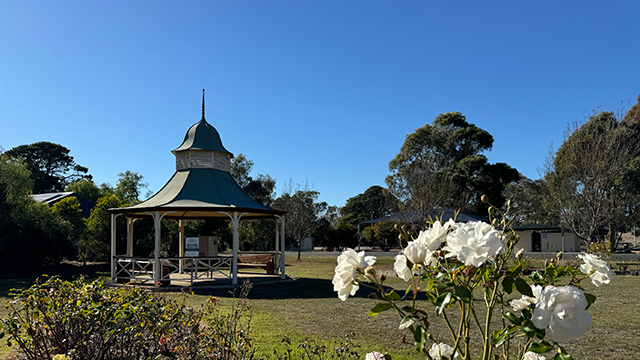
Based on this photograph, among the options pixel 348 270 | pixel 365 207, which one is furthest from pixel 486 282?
pixel 365 207

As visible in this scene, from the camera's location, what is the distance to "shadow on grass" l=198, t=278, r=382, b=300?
11.1 metres

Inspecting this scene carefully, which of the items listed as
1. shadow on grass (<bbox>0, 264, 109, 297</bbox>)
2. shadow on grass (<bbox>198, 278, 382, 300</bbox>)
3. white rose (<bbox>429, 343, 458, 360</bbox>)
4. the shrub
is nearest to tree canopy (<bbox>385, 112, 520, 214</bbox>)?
shadow on grass (<bbox>198, 278, 382, 300</bbox>)

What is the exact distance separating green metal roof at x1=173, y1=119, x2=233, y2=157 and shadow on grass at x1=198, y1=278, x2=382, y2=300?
18.1 ft

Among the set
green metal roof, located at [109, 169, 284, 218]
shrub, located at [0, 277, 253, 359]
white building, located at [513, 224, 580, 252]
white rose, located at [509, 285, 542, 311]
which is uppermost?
green metal roof, located at [109, 169, 284, 218]

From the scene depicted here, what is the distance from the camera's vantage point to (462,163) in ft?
111

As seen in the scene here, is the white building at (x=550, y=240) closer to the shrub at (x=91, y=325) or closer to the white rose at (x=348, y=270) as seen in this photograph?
the shrub at (x=91, y=325)

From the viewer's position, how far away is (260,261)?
55.3 ft

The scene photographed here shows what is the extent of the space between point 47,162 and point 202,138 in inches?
1917

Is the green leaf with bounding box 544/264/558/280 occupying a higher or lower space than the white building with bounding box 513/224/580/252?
higher

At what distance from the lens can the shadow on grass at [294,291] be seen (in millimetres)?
11109

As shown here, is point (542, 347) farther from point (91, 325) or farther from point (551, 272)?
point (91, 325)

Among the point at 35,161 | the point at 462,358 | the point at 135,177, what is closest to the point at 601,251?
the point at 462,358

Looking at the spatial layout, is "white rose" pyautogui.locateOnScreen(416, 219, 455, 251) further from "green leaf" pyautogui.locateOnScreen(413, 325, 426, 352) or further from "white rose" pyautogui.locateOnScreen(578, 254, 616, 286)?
"white rose" pyautogui.locateOnScreen(578, 254, 616, 286)

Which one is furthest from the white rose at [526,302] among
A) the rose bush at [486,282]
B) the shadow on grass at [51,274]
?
the shadow on grass at [51,274]
